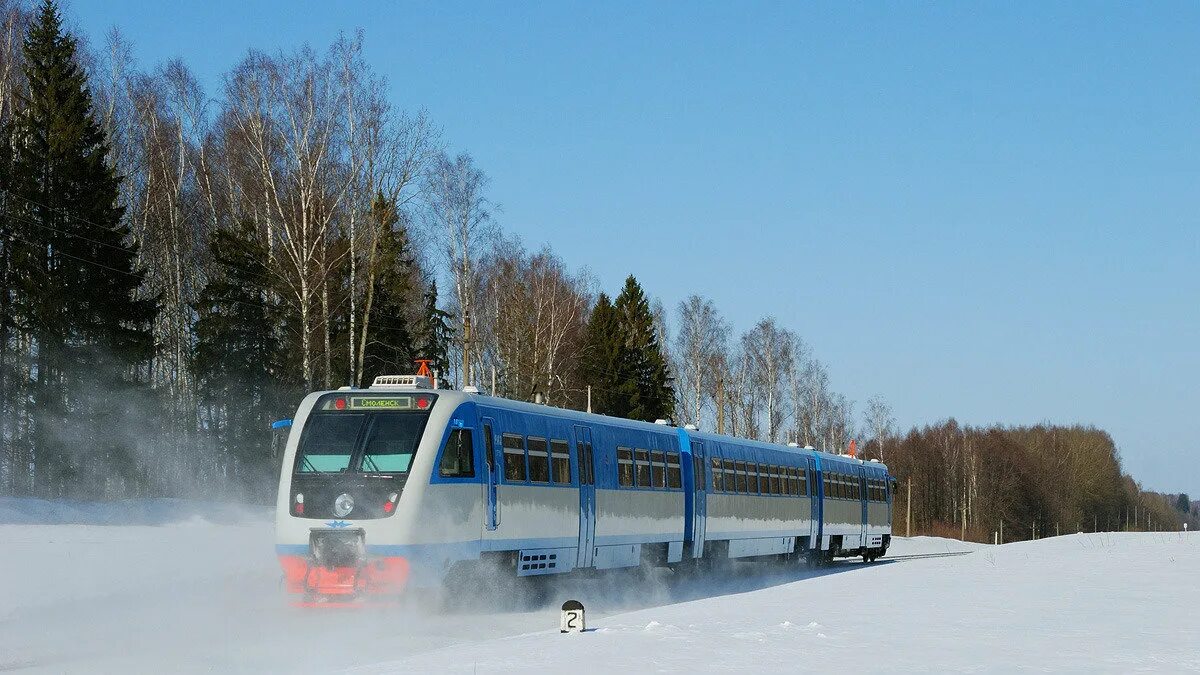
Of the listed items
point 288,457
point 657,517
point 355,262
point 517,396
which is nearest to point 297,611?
point 288,457

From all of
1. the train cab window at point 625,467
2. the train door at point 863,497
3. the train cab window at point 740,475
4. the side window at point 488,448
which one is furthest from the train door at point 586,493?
the train door at point 863,497

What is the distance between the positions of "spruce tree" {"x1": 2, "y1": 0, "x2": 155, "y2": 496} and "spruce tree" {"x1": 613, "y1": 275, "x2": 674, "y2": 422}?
41.6 meters

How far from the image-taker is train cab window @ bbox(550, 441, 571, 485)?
66.9 feet

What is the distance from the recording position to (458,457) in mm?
17453

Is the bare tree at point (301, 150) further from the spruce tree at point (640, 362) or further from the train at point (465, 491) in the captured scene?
the spruce tree at point (640, 362)

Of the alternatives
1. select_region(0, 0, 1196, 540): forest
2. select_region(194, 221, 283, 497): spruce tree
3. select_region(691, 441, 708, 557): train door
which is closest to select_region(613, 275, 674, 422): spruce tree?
select_region(0, 0, 1196, 540): forest

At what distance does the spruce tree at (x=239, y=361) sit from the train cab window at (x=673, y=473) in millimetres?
26126

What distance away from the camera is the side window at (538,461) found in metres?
19.6

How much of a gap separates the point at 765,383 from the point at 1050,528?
244 ft

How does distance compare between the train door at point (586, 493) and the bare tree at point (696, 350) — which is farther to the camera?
the bare tree at point (696, 350)

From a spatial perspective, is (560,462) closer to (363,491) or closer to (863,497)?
(363,491)

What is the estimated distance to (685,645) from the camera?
37.7 feet

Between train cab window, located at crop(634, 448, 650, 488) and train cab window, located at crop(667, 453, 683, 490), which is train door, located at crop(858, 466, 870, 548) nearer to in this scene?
train cab window, located at crop(667, 453, 683, 490)

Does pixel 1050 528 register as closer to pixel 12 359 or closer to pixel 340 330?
pixel 340 330
